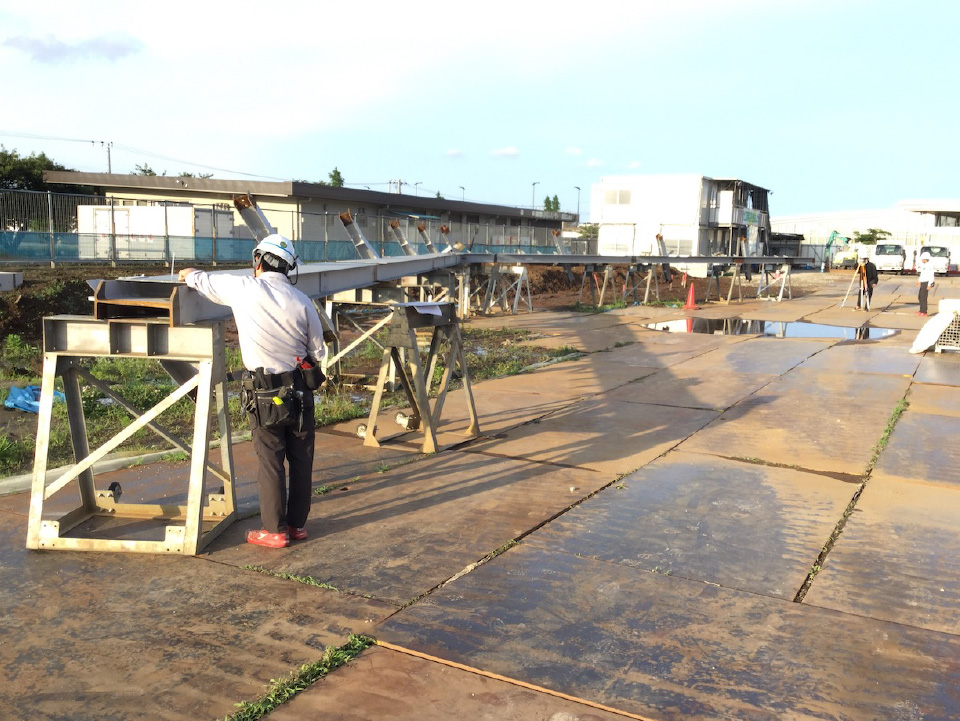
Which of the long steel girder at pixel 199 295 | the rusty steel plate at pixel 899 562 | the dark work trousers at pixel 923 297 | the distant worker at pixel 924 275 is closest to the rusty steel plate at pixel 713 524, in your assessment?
the rusty steel plate at pixel 899 562

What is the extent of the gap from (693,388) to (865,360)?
468 centimetres

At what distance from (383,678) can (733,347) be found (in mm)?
13644

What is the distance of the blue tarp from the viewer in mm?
9195

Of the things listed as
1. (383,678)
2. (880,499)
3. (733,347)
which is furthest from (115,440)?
(733,347)

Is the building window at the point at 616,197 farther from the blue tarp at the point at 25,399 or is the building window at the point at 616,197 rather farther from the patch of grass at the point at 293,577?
the patch of grass at the point at 293,577

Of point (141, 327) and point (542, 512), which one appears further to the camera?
point (542, 512)

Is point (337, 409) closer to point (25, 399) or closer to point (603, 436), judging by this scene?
point (603, 436)

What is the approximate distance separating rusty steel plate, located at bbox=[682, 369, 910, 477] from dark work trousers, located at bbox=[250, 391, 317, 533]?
163 inches

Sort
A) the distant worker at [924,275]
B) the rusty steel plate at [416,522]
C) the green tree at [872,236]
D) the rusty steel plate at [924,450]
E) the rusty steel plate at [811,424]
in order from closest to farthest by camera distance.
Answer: the rusty steel plate at [416,522]
the rusty steel plate at [924,450]
the rusty steel plate at [811,424]
the distant worker at [924,275]
the green tree at [872,236]

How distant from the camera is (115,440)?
16.4 ft

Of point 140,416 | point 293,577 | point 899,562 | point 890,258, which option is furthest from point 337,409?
point 890,258

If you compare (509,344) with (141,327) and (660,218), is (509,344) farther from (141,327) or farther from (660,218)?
(660,218)

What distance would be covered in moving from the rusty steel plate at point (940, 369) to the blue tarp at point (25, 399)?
11.7m

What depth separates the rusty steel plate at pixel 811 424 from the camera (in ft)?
25.5
